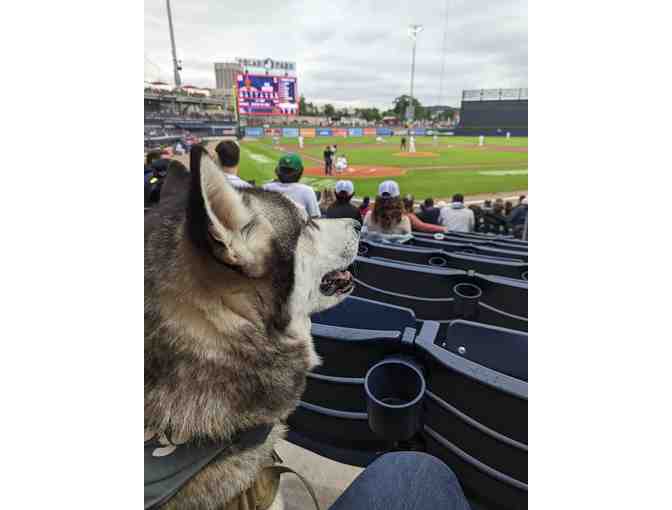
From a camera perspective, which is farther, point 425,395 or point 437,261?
point 437,261

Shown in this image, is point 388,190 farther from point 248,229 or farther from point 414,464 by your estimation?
point 414,464

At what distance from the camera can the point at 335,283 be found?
86.2 inches

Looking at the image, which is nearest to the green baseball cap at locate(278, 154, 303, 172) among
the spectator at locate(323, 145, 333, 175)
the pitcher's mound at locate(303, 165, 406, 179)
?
the pitcher's mound at locate(303, 165, 406, 179)

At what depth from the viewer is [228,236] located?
126 centimetres

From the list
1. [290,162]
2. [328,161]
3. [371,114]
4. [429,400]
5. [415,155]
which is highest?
[371,114]

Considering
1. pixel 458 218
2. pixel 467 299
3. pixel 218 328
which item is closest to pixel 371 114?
pixel 458 218

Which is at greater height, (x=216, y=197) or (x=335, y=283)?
(x=216, y=197)

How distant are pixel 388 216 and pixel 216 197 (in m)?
4.51

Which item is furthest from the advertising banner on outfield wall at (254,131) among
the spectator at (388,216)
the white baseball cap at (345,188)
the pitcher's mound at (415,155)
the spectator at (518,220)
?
the spectator at (388,216)

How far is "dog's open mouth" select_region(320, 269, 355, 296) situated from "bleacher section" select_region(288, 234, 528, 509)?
208mm

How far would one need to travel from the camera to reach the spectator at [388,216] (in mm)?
5469

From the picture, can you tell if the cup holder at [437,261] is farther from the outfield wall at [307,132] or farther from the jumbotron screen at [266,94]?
the outfield wall at [307,132]
